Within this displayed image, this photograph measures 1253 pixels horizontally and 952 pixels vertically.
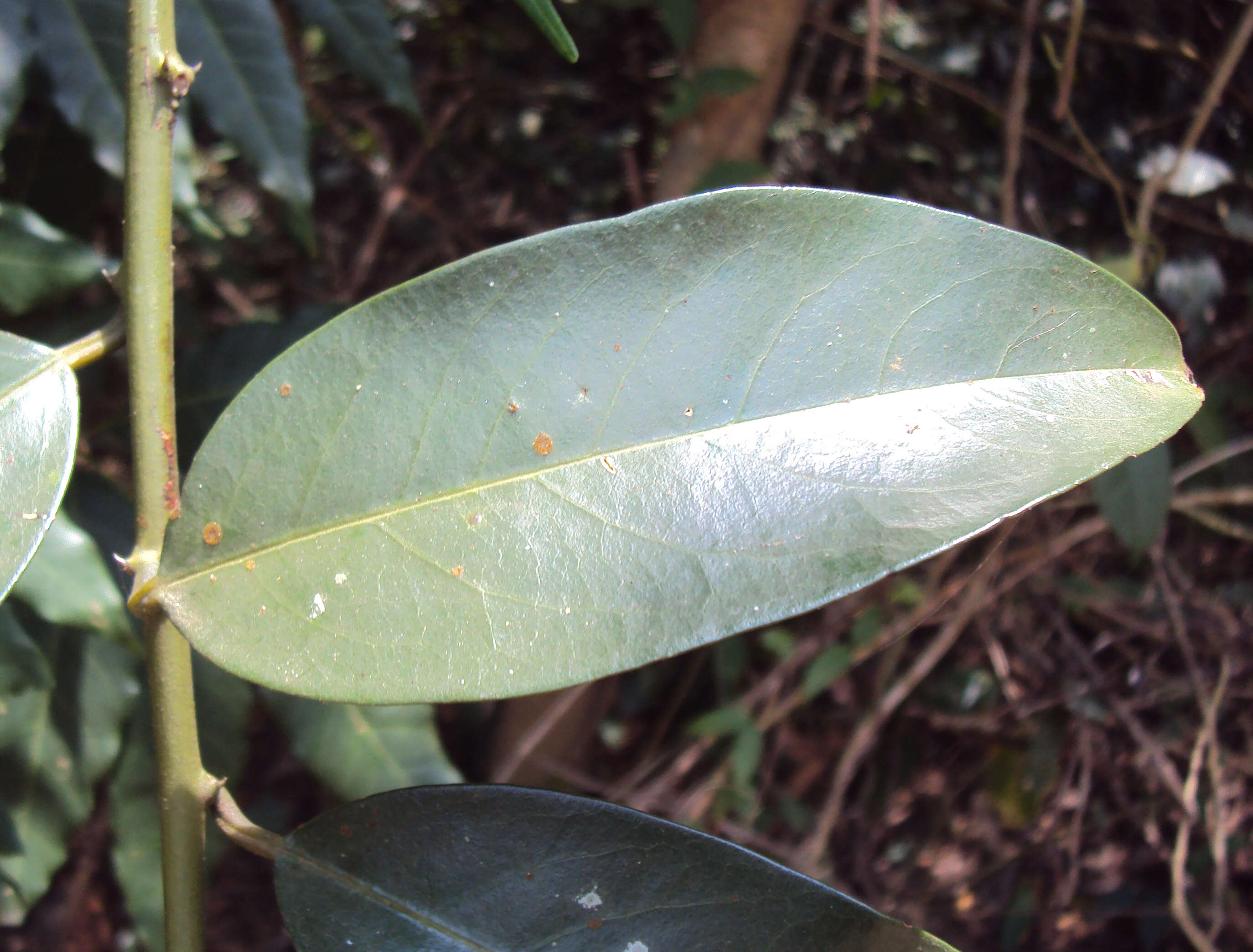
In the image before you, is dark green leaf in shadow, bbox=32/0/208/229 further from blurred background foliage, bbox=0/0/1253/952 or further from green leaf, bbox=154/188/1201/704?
green leaf, bbox=154/188/1201/704

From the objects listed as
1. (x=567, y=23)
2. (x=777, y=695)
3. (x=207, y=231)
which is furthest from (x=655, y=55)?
(x=777, y=695)

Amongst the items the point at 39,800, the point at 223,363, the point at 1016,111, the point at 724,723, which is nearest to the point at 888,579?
the point at 724,723

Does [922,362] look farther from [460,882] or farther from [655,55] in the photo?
[655,55]

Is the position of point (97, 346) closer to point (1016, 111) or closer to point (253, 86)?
point (253, 86)

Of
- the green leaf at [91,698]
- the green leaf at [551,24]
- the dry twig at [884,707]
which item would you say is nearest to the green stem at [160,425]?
the green leaf at [551,24]

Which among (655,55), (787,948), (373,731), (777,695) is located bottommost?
(777,695)

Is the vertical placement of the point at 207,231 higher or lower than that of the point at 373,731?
higher
